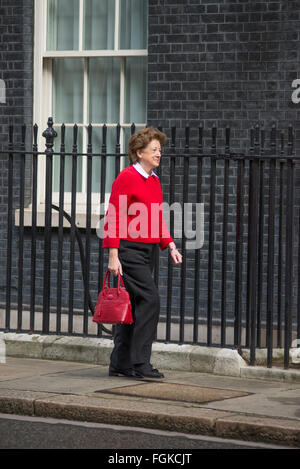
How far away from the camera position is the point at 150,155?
7727 millimetres

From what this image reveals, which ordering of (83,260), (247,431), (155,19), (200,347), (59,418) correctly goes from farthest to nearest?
(155,19) < (83,260) < (200,347) < (59,418) < (247,431)

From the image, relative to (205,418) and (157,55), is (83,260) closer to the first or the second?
(157,55)

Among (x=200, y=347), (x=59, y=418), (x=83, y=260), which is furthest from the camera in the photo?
(x=83, y=260)

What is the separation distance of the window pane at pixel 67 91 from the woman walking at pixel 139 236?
3254mm

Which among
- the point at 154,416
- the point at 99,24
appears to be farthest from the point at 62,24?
the point at 154,416

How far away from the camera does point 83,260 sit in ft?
30.9

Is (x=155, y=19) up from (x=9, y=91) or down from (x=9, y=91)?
up

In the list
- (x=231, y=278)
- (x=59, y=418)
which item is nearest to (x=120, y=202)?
(x=59, y=418)

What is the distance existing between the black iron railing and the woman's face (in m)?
0.53

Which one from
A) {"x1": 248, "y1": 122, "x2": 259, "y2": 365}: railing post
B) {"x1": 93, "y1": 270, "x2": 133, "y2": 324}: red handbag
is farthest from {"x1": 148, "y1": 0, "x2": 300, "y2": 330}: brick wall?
{"x1": 93, "y1": 270, "x2": 133, "y2": 324}: red handbag

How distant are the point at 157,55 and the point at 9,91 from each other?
1.61 metres

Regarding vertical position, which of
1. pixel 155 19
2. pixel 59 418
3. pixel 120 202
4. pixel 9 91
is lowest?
pixel 59 418

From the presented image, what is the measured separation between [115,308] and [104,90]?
389cm

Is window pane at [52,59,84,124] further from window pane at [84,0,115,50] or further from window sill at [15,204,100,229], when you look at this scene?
window sill at [15,204,100,229]
